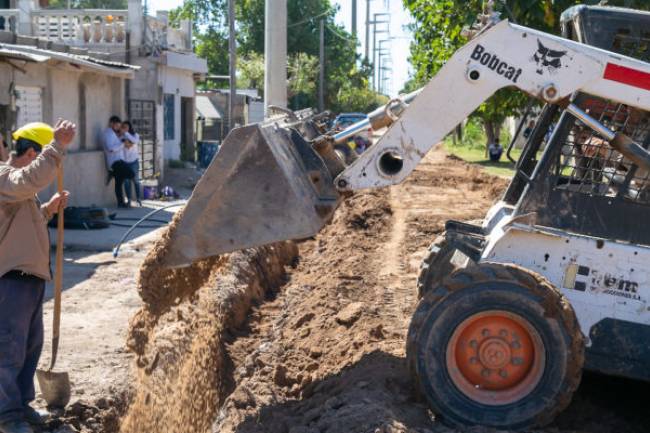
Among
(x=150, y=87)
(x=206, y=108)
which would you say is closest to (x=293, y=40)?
(x=206, y=108)

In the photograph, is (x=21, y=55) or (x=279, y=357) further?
(x=21, y=55)

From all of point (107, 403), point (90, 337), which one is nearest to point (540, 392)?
point (107, 403)

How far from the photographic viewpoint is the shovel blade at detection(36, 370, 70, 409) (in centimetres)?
652

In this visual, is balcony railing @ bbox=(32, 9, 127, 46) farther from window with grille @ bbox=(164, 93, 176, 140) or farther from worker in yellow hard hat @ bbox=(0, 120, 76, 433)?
worker in yellow hard hat @ bbox=(0, 120, 76, 433)

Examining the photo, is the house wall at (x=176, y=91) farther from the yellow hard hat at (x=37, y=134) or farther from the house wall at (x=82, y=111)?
the yellow hard hat at (x=37, y=134)

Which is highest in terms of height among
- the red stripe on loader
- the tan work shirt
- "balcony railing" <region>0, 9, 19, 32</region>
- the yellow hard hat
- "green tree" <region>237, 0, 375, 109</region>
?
"green tree" <region>237, 0, 375, 109</region>

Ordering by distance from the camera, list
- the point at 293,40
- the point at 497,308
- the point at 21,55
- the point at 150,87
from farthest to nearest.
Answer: the point at 293,40
the point at 150,87
the point at 21,55
the point at 497,308

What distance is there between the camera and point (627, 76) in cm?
543

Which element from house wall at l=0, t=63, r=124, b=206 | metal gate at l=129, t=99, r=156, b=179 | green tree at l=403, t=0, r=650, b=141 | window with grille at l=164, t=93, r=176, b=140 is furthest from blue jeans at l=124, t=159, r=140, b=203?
window with grille at l=164, t=93, r=176, b=140

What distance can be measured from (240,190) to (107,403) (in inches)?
88.5

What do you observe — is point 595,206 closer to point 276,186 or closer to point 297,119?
point 276,186

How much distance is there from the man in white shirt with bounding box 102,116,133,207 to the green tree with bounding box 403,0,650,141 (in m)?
6.89

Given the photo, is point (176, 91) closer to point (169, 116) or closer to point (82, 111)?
point (169, 116)

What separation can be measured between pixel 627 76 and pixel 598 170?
2.02 feet
